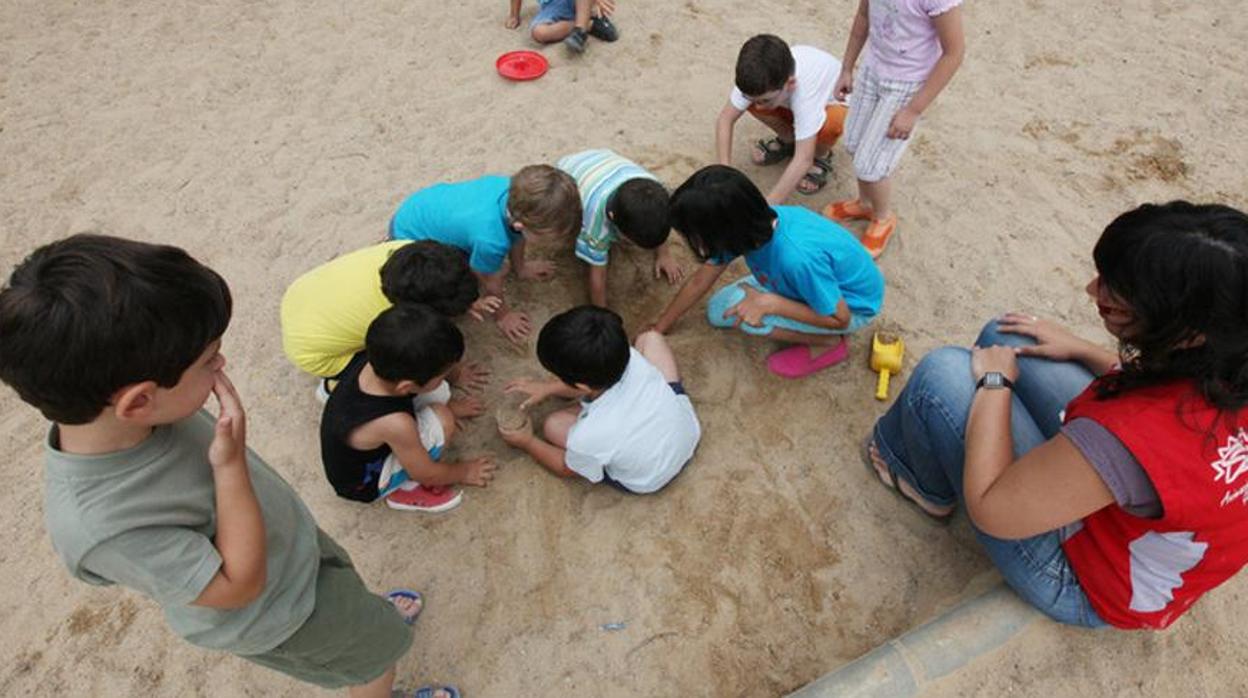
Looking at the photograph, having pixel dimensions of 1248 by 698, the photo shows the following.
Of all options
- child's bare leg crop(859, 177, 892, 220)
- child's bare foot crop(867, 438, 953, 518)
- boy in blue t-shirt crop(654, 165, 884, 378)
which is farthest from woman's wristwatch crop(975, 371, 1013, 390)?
child's bare leg crop(859, 177, 892, 220)

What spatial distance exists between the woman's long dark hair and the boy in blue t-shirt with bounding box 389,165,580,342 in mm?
1667

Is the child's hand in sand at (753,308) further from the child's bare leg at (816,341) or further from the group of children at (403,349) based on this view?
the child's bare leg at (816,341)

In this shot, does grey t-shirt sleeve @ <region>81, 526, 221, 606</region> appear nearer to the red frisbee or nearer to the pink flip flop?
the pink flip flop

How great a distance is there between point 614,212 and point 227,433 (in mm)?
1631

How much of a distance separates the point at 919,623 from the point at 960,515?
1.45 feet

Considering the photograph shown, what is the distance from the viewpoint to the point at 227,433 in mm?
1155

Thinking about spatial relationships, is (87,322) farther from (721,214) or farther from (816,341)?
(816,341)

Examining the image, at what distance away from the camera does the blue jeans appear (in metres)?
1.85

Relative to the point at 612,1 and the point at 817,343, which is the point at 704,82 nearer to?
the point at 612,1

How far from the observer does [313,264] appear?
3.19 metres

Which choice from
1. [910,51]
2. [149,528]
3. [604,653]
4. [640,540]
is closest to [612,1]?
[910,51]

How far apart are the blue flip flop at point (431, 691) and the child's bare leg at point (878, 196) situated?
2.52m

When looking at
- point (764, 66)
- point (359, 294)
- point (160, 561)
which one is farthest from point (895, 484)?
point (160, 561)

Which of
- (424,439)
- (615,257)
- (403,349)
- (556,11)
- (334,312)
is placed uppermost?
(556,11)
